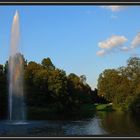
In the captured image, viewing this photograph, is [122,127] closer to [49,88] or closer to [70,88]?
[49,88]

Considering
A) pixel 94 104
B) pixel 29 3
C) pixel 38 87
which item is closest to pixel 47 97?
pixel 38 87

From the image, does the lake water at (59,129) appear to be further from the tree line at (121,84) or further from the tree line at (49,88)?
the tree line at (121,84)

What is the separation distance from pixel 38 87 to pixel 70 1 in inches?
460

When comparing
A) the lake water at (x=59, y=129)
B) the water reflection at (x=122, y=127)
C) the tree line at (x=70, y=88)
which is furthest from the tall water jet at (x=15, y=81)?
the water reflection at (x=122, y=127)

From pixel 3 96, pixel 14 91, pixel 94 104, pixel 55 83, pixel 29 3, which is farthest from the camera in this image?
pixel 94 104

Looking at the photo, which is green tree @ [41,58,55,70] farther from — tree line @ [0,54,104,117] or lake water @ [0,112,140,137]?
lake water @ [0,112,140,137]

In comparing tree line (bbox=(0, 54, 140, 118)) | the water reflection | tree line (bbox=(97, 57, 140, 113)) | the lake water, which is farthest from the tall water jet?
tree line (bbox=(97, 57, 140, 113))

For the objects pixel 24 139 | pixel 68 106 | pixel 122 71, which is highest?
pixel 122 71

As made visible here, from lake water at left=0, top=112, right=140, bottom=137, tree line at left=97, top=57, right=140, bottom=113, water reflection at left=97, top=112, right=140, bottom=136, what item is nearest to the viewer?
lake water at left=0, top=112, right=140, bottom=137

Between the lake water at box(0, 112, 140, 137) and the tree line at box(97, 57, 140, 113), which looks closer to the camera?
the lake water at box(0, 112, 140, 137)

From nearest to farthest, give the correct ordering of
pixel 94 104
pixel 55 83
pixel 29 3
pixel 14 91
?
pixel 29 3
pixel 14 91
pixel 55 83
pixel 94 104

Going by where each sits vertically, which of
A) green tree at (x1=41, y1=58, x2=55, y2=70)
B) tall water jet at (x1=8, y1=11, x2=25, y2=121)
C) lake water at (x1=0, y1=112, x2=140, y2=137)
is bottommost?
lake water at (x1=0, y1=112, x2=140, y2=137)

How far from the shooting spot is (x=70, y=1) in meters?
4.45

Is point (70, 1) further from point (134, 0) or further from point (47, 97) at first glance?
point (47, 97)
